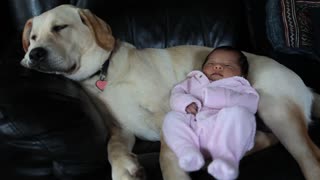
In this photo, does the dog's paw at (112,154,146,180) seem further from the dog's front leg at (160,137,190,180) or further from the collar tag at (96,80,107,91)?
the collar tag at (96,80,107,91)

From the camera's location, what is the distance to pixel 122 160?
1.40 metres

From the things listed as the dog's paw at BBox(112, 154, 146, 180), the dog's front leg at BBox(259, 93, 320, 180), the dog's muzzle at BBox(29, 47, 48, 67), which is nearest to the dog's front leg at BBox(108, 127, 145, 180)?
the dog's paw at BBox(112, 154, 146, 180)

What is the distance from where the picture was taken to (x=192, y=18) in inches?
84.4

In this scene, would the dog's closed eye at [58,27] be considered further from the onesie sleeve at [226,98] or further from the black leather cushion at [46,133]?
the onesie sleeve at [226,98]

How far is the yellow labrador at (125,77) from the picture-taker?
155cm

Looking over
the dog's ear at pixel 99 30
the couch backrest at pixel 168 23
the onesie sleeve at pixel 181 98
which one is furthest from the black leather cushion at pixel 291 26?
the dog's ear at pixel 99 30

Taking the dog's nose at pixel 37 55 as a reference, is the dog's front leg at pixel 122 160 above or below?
below

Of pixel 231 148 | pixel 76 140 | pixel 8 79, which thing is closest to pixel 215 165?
pixel 231 148

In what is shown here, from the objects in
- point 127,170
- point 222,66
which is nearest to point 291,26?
point 222,66

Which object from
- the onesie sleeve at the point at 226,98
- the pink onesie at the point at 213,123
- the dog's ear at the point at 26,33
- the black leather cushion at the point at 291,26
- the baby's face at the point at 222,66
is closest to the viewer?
the pink onesie at the point at 213,123

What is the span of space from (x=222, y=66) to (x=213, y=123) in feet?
0.98

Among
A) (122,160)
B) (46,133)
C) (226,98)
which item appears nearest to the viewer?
(46,133)

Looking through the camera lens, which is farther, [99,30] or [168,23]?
[168,23]

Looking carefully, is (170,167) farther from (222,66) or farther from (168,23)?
(168,23)
